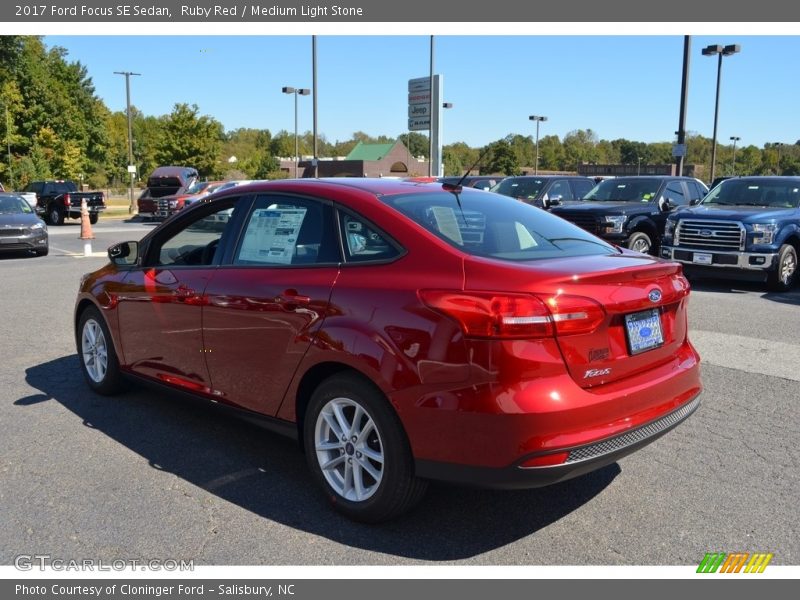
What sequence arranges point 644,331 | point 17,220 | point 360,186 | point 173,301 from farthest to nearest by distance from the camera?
point 17,220 → point 173,301 → point 360,186 → point 644,331

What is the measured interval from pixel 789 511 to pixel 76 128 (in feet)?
217

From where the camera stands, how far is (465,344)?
308 centimetres

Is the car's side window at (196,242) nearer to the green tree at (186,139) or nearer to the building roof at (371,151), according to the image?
the green tree at (186,139)

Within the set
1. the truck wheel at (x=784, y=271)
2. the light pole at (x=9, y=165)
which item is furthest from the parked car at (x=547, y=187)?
the light pole at (x=9, y=165)

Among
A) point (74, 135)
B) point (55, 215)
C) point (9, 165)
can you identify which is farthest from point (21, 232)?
point (74, 135)

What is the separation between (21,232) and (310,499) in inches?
604

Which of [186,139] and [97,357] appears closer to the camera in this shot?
[97,357]

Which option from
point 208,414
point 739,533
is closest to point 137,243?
point 208,414

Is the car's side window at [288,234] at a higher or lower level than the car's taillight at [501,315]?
higher

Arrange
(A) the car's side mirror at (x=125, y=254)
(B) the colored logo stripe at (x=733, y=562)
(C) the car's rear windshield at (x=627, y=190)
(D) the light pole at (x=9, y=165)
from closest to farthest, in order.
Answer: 1. (B) the colored logo stripe at (x=733, y=562)
2. (A) the car's side mirror at (x=125, y=254)
3. (C) the car's rear windshield at (x=627, y=190)
4. (D) the light pole at (x=9, y=165)

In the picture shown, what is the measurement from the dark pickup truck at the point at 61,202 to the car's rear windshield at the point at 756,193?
24.3 meters

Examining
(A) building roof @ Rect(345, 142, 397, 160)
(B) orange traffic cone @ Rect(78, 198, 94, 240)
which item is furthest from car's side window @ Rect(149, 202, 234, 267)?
(A) building roof @ Rect(345, 142, 397, 160)

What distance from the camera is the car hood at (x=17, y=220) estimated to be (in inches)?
653

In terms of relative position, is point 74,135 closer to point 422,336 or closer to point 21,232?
point 21,232
